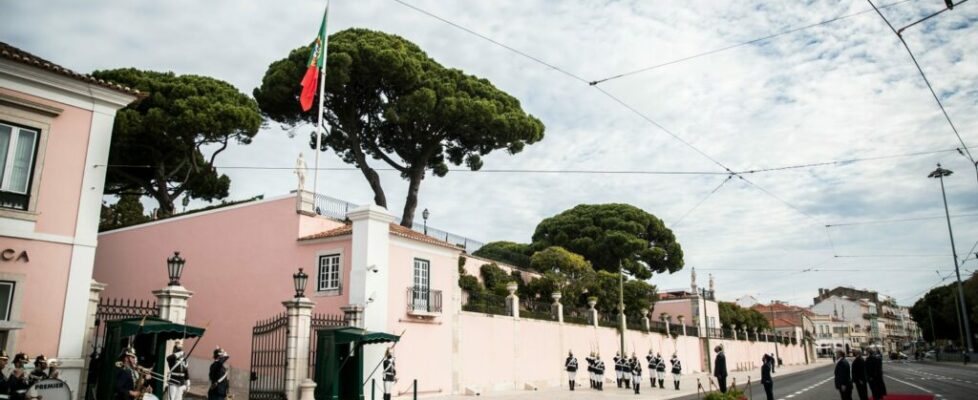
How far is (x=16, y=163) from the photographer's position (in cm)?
1261

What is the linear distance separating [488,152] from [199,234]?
1861 centimetres

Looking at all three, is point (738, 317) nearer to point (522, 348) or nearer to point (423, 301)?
point (522, 348)

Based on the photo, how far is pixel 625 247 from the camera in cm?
4719

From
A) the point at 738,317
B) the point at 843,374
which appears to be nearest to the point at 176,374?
the point at 843,374

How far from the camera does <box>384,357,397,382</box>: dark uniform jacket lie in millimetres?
17734

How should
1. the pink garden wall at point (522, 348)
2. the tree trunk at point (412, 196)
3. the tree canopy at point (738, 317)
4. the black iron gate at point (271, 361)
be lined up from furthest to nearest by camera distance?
the tree canopy at point (738, 317), the tree trunk at point (412, 196), the pink garden wall at point (522, 348), the black iron gate at point (271, 361)

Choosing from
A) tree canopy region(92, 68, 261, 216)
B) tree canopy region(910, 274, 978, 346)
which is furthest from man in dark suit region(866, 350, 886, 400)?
tree canopy region(910, 274, 978, 346)

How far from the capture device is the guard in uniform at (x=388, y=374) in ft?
58.1

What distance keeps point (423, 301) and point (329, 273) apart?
10.3 feet

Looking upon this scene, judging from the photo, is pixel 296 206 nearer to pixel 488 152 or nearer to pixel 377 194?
pixel 377 194

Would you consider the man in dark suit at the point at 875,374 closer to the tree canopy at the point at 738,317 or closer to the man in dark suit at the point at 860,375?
the man in dark suit at the point at 860,375

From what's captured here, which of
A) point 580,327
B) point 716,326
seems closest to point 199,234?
point 580,327

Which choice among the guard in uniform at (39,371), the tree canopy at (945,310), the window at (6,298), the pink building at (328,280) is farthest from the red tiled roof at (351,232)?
the tree canopy at (945,310)

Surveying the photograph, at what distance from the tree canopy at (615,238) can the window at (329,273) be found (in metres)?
29.5
